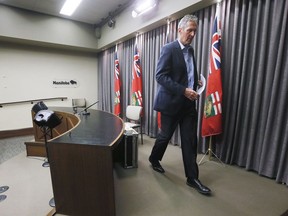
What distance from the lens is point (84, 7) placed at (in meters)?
3.99

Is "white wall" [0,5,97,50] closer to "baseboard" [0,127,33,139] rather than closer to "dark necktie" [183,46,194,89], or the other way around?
"baseboard" [0,127,33,139]

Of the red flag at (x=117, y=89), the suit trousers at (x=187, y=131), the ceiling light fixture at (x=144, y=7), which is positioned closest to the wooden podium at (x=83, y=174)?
the suit trousers at (x=187, y=131)

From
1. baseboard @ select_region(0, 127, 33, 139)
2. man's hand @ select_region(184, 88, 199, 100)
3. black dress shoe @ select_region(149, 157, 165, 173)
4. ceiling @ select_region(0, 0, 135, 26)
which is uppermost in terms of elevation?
ceiling @ select_region(0, 0, 135, 26)

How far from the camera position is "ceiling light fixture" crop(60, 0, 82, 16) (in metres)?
3.75

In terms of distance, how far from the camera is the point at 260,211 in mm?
1482

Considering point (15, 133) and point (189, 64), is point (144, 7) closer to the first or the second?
point (189, 64)

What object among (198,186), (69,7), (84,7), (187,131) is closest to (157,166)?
(198,186)

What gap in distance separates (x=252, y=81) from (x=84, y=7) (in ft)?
12.1

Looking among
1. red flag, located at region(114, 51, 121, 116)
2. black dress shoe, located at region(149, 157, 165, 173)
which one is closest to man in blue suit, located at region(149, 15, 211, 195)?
black dress shoe, located at region(149, 157, 165, 173)

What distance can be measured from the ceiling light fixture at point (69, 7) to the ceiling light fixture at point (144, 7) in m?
1.26

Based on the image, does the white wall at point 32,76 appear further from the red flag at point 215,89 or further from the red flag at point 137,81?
the red flag at point 215,89

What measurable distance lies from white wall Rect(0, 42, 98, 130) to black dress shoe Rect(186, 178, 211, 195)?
4349 mm

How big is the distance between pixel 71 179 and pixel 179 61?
4.40 feet

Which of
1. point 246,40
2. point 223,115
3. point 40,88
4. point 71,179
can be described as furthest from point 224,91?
point 40,88
